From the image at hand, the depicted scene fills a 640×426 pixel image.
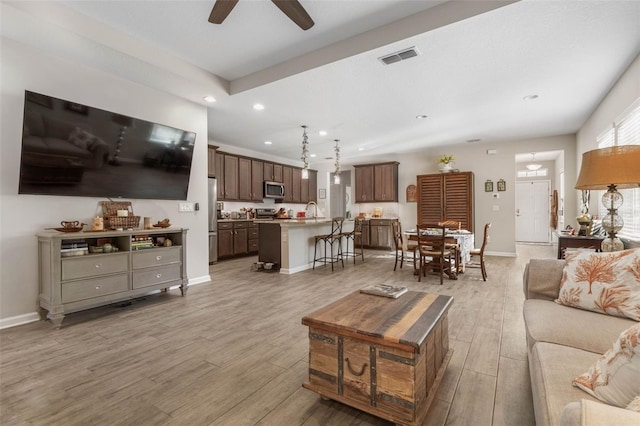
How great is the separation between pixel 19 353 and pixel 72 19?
2.91 m

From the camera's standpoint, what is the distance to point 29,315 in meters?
2.99

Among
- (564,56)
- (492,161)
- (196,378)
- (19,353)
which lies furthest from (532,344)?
(492,161)

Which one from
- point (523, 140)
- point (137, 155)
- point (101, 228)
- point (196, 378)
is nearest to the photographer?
point (196, 378)

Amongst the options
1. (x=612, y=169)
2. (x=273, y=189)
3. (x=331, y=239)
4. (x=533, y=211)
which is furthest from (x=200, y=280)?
(x=533, y=211)

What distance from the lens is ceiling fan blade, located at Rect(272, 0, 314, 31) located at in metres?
2.25

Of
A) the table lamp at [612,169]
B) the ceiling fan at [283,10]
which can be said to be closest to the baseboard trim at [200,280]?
the ceiling fan at [283,10]

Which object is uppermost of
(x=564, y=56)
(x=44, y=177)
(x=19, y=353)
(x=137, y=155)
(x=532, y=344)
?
(x=564, y=56)

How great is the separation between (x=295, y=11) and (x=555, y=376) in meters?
2.80

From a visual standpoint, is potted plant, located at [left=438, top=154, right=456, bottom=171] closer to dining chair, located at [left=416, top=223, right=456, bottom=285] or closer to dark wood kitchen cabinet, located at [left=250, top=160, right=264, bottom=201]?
dining chair, located at [left=416, top=223, right=456, bottom=285]

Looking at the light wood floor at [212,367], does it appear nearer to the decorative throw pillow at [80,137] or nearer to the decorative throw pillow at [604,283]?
the decorative throw pillow at [604,283]

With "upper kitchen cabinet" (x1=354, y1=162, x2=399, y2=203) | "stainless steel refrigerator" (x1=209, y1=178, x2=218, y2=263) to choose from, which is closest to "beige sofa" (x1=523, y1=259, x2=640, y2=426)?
"stainless steel refrigerator" (x1=209, y1=178, x2=218, y2=263)

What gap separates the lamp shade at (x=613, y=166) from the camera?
2227 mm

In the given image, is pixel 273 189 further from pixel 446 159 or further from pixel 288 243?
pixel 446 159

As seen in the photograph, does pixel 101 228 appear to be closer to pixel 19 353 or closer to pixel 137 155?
pixel 137 155
